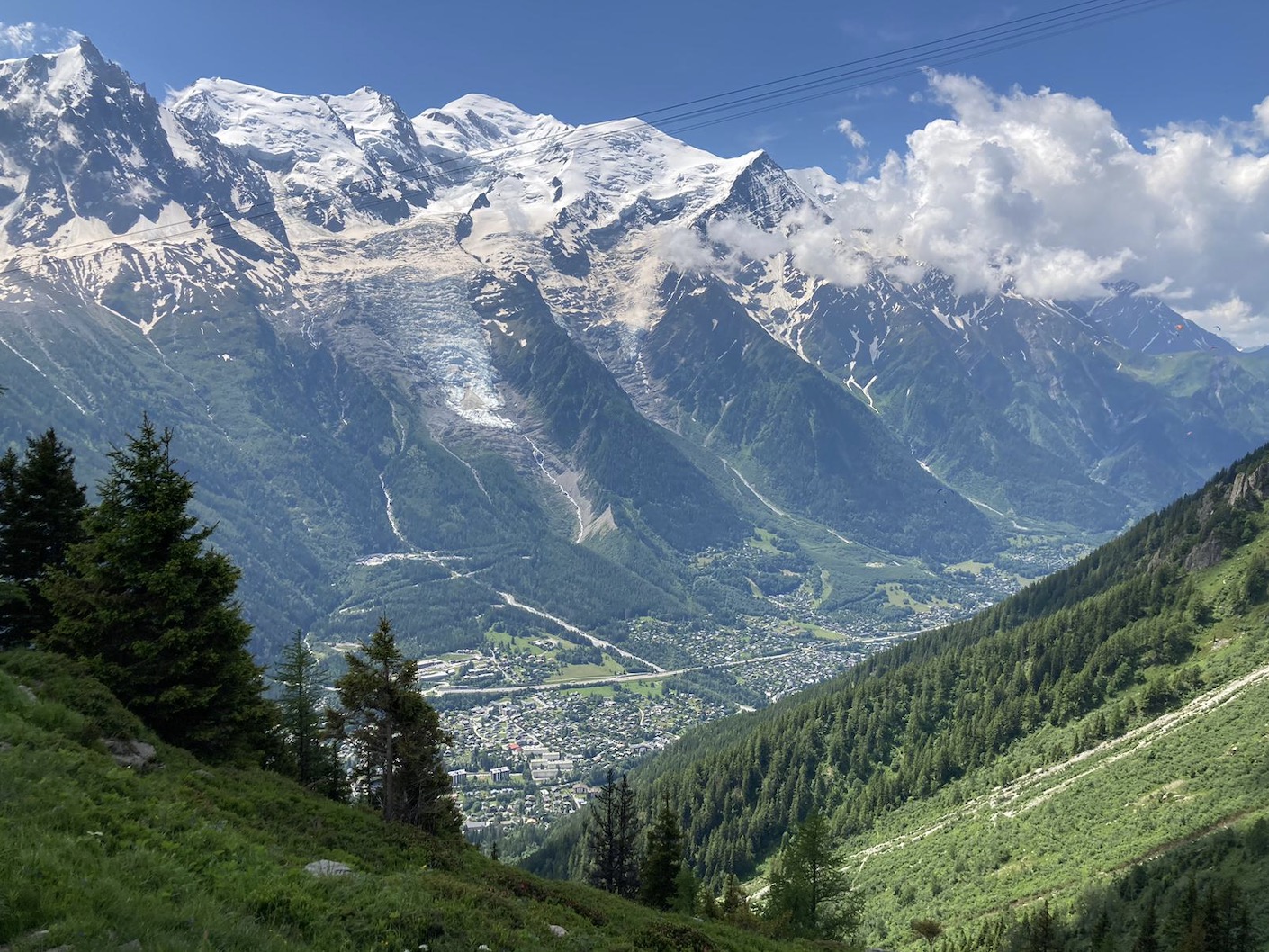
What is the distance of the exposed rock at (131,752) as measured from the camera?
2395 centimetres

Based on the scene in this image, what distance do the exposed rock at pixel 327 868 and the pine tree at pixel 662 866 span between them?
37157mm

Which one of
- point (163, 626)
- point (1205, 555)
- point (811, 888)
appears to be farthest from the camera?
point (1205, 555)

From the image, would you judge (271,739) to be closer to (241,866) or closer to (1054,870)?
(241,866)

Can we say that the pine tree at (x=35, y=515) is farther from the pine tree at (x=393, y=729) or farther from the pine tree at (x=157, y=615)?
the pine tree at (x=393, y=729)

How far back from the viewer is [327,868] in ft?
66.0

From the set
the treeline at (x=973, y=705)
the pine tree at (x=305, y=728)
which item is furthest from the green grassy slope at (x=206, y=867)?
the treeline at (x=973, y=705)

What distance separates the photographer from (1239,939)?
34.8m

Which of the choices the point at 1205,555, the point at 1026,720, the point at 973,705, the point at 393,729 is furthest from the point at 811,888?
the point at 1205,555

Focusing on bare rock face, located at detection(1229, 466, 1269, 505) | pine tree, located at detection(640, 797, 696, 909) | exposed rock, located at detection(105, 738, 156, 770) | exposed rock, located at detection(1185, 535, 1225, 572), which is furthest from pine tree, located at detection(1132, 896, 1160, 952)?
bare rock face, located at detection(1229, 466, 1269, 505)

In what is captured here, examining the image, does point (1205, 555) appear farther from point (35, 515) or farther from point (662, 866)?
point (35, 515)

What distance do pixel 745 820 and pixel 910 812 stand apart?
28043 millimetres

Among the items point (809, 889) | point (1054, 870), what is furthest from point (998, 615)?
point (809, 889)

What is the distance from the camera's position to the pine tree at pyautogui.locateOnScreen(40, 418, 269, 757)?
97.8 feet

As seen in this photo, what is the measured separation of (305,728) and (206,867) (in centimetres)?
3311
